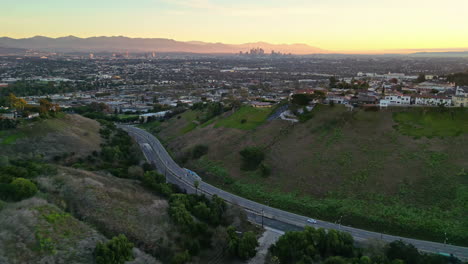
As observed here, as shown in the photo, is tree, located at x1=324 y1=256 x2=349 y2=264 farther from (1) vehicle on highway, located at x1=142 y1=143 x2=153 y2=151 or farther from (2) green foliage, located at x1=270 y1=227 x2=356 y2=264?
(1) vehicle on highway, located at x1=142 y1=143 x2=153 y2=151

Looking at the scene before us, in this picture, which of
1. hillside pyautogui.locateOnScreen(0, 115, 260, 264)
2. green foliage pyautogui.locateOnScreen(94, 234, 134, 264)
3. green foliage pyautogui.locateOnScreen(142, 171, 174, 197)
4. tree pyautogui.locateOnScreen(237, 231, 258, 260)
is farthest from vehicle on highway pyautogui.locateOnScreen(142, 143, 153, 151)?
green foliage pyautogui.locateOnScreen(94, 234, 134, 264)

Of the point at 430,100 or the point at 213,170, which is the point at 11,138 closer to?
the point at 213,170

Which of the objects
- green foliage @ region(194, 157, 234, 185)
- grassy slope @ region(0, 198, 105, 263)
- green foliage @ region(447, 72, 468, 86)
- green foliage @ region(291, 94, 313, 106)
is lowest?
green foliage @ region(194, 157, 234, 185)

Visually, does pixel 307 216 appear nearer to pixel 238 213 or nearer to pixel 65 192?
pixel 238 213

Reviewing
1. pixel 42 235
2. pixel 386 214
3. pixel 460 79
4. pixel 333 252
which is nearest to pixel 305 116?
pixel 386 214

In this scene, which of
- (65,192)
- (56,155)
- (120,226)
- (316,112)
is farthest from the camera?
(316,112)

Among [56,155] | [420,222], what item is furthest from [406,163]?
[56,155]
